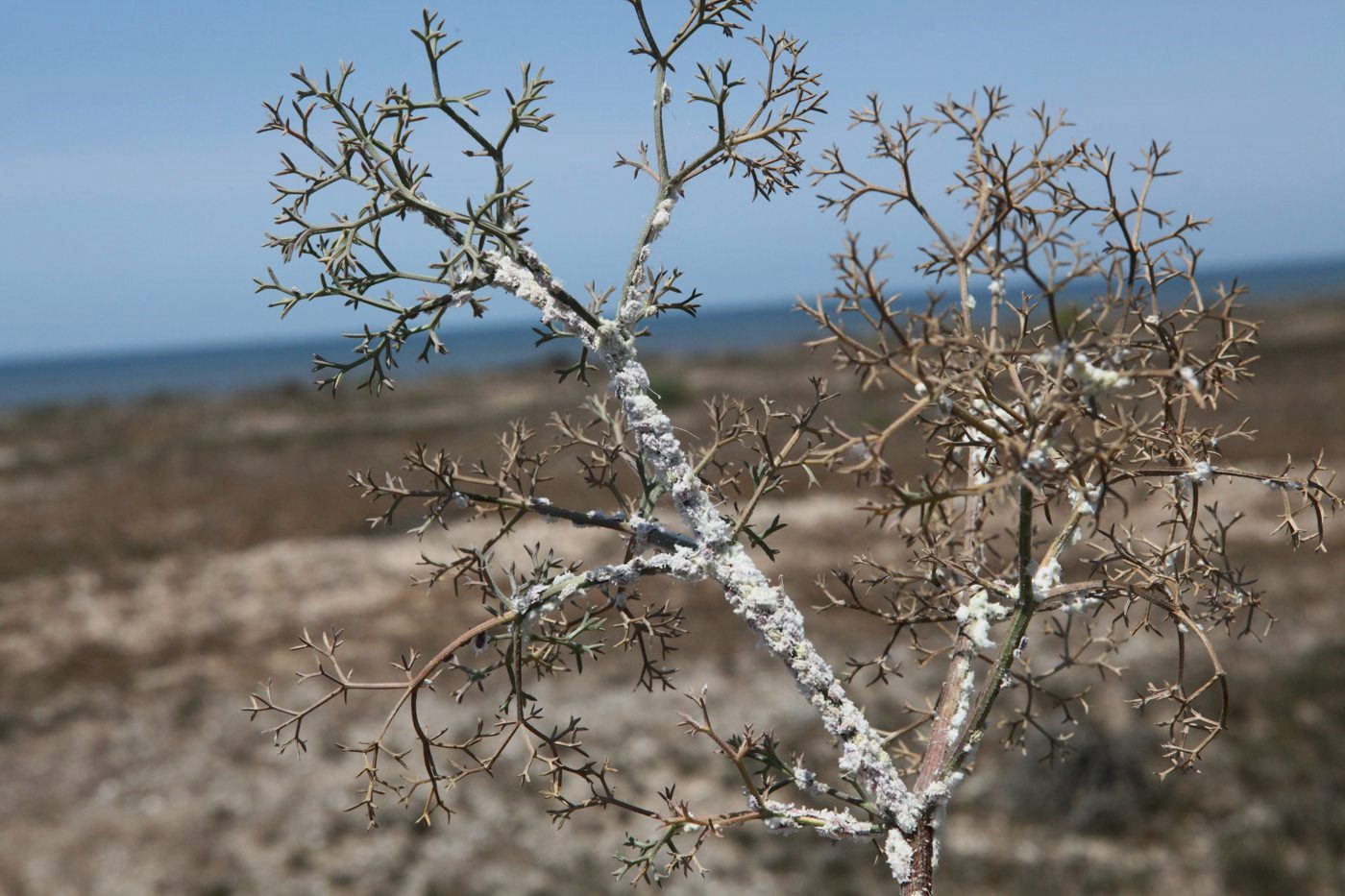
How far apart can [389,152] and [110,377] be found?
5296 inches

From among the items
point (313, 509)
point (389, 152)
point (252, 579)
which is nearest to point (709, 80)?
point (389, 152)

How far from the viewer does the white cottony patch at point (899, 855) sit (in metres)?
1.07

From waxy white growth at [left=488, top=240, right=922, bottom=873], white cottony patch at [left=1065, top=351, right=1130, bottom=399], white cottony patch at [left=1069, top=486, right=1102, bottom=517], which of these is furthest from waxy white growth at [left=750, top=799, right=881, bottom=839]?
white cottony patch at [left=1065, top=351, right=1130, bottom=399]

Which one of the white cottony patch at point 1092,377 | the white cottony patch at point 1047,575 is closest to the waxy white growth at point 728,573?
the white cottony patch at point 1047,575

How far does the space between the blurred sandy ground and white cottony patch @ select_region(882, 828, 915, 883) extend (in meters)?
2.99

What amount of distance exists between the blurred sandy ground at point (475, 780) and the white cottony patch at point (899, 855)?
299 cm

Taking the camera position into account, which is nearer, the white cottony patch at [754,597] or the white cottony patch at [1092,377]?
the white cottony patch at [1092,377]

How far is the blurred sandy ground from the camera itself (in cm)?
874

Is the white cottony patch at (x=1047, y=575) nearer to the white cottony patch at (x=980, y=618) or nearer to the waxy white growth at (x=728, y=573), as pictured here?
the white cottony patch at (x=980, y=618)

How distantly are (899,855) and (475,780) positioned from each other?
1057 centimetres

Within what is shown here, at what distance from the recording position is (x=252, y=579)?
56.2 ft

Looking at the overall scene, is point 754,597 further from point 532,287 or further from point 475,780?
point 475,780

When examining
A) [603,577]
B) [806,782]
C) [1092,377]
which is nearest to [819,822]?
[806,782]

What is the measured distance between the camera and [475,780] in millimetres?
10844
